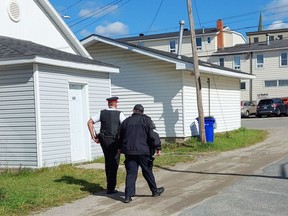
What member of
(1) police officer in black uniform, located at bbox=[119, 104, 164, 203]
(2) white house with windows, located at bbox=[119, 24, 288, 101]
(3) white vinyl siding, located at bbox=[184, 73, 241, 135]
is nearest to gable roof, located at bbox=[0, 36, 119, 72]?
(1) police officer in black uniform, located at bbox=[119, 104, 164, 203]

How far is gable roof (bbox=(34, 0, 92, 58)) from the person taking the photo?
1562 centimetres

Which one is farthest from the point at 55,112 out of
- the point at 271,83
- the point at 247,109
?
the point at 271,83

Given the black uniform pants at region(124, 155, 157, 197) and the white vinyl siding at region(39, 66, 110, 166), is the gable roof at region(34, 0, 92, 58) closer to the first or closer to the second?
the white vinyl siding at region(39, 66, 110, 166)

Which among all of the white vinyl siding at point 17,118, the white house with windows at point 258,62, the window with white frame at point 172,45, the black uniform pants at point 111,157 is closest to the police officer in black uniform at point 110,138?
the black uniform pants at point 111,157

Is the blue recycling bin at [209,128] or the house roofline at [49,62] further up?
the house roofline at [49,62]

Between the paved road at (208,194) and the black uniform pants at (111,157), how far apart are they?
0.32m

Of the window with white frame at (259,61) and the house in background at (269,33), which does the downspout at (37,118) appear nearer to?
the window with white frame at (259,61)

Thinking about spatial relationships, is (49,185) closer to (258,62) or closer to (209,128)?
(209,128)

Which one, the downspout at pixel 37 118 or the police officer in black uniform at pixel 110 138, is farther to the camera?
the downspout at pixel 37 118

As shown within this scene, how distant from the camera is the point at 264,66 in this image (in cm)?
4406

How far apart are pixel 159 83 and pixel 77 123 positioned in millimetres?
6004

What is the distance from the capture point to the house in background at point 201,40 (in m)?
50.4

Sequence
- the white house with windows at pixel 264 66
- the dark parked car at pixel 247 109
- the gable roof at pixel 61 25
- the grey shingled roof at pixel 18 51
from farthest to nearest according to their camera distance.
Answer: the white house with windows at pixel 264 66 < the dark parked car at pixel 247 109 < the gable roof at pixel 61 25 < the grey shingled roof at pixel 18 51

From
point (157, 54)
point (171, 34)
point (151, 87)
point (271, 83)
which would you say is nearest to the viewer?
point (157, 54)
